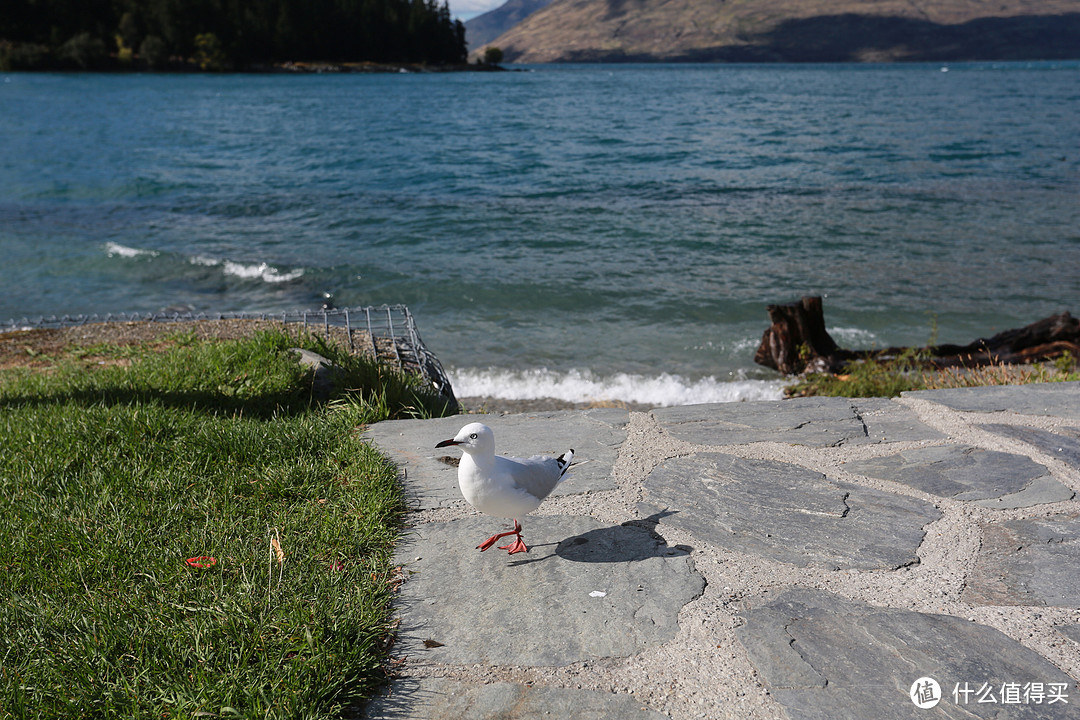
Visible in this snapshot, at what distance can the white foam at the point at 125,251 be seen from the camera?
14070mm

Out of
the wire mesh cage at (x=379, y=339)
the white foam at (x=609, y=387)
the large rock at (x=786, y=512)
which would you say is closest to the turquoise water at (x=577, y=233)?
the white foam at (x=609, y=387)

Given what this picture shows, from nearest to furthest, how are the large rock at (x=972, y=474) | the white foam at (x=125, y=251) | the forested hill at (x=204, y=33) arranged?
the large rock at (x=972, y=474)
the white foam at (x=125, y=251)
the forested hill at (x=204, y=33)

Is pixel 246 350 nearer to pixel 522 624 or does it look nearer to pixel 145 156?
pixel 522 624

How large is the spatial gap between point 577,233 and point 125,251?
9118 millimetres

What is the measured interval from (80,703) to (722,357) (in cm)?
800

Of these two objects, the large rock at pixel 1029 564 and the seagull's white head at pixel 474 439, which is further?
the seagull's white head at pixel 474 439

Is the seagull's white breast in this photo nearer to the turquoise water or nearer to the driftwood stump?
the turquoise water

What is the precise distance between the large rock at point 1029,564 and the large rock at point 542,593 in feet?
3.08

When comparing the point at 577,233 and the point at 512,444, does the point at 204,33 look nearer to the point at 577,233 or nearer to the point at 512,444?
the point at 577,233

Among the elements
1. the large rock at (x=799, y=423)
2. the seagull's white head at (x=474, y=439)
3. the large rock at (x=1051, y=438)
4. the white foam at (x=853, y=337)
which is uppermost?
the seagull's white head at (x=474, y=439)

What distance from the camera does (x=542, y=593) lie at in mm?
2291

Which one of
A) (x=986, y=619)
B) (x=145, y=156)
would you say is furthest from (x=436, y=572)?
(x=145, y=156)

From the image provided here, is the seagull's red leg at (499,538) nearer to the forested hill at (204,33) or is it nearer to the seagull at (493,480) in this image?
the seagull at (493,480)

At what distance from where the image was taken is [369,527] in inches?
103
